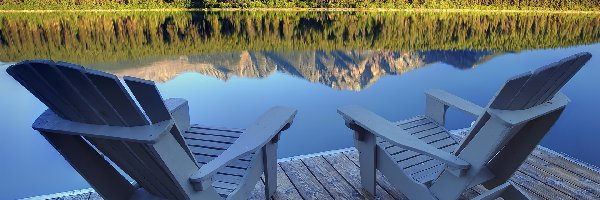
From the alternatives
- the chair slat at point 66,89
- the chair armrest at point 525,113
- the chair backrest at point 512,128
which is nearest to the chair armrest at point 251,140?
the chair slat at point 66,89

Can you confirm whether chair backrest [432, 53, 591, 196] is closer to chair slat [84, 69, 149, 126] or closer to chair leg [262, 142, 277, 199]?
chair leg [262, 142, 277, 199]

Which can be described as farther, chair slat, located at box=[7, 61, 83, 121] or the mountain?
the mountain

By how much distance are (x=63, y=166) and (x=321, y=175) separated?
216 cm

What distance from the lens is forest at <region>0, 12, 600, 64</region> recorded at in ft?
31.5

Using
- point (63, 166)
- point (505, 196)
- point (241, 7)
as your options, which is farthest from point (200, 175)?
point (241, 7)

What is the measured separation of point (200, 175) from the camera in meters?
Answer: 1.76

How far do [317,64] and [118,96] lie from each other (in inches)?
283

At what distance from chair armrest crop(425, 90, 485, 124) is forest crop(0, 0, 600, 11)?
1839cm

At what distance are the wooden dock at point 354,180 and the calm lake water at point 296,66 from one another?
820mm

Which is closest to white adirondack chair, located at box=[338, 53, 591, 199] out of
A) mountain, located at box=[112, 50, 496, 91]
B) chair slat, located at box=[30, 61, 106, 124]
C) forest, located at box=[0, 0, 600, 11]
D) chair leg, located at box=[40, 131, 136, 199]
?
chair leg, located at box=[40, 131, 136, 199]

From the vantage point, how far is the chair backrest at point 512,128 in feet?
5.61

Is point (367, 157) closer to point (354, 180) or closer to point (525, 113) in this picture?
point (354, 180)

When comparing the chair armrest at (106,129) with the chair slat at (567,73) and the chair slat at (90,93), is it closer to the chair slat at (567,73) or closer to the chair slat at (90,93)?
the chair slat at (90,93)

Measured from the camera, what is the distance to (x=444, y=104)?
108 inches
